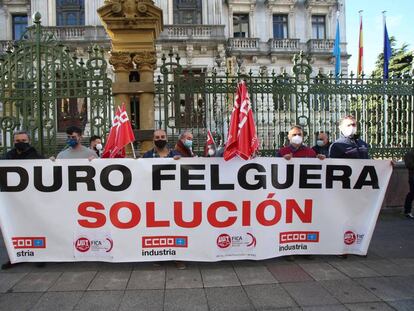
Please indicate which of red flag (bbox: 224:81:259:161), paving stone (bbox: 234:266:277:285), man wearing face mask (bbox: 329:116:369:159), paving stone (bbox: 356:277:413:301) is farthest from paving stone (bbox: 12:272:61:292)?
man wearing face mask (bbox: 329:116:369:159)

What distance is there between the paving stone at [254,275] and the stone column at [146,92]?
3.33 m

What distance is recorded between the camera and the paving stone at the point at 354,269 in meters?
4.90

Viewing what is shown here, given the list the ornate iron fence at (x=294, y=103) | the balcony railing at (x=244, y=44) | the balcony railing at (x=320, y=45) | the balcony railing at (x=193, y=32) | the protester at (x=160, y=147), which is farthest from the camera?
the balcony railing at (x=320, y=45)

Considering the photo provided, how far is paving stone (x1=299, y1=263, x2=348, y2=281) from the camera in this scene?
15.8ft

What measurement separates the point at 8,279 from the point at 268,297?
3.11 meters

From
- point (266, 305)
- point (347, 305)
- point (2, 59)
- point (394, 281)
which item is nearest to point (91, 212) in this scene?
point (266, 305)

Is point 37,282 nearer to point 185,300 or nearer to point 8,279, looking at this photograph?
point 8,279

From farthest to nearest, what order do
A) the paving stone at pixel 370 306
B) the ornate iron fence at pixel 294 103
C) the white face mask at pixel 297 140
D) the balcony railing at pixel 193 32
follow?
the balcony railing at pixel 193 32, the ornate iron fence at pixel 294 103, the white face mask at pixel 297 140, the paving stone at pixel 370 306

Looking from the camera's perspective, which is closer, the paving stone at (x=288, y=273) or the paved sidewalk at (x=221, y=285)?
the paved sidewalk at (x=221, y=285)

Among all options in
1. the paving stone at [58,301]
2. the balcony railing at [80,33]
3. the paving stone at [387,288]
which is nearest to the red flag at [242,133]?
the paving stone at [387,288]

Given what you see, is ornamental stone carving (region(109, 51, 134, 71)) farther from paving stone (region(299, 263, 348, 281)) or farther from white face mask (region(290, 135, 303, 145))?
paving stone (region(299, 263, 348, 281))

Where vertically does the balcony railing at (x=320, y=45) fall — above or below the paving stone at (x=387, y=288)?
above

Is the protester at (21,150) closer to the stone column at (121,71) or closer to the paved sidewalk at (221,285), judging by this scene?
the paved sidewalk at (221,285)

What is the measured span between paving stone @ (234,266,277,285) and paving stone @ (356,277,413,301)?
1057mm
